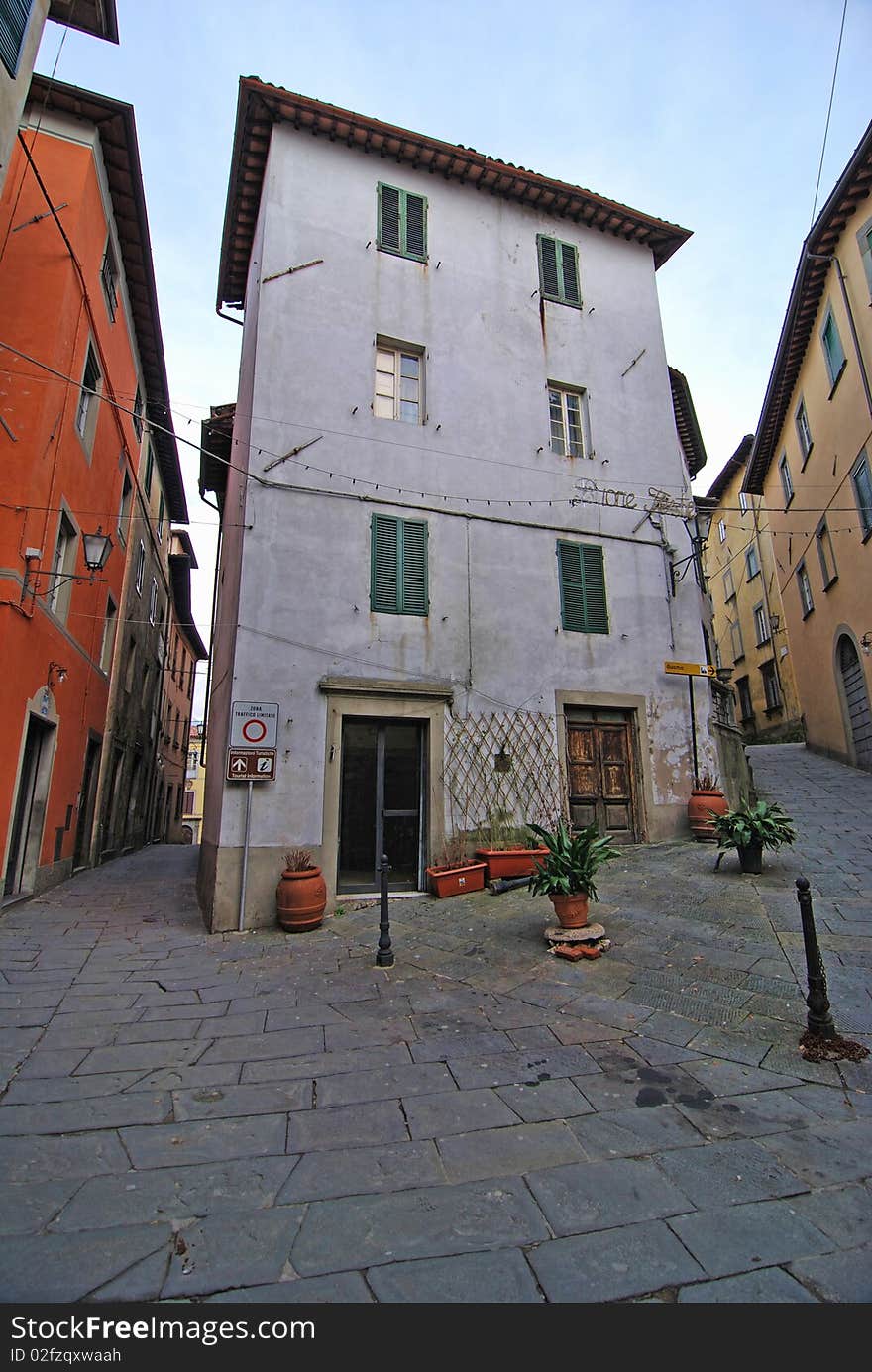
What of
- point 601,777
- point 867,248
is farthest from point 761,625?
point 601,777

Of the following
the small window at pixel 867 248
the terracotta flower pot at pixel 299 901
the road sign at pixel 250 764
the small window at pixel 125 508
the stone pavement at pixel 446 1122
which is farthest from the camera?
the small window at pixel 125 508

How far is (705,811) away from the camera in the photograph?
32.2 feet

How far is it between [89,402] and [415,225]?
6.60m

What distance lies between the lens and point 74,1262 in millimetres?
2084

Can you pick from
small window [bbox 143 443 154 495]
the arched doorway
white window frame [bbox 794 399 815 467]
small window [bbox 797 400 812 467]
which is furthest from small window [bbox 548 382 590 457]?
small window [bbox 143 443 154 495]

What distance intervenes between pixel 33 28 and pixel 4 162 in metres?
2.13

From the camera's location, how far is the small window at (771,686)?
2343cm

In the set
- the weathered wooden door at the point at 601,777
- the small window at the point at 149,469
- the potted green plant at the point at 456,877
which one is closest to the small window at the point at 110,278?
the small window at the point at 149,469

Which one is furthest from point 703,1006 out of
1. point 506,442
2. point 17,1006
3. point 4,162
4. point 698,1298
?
point 4,162

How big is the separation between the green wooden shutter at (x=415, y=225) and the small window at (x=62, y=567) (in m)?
7.50

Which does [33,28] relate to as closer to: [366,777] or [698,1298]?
[366,777]

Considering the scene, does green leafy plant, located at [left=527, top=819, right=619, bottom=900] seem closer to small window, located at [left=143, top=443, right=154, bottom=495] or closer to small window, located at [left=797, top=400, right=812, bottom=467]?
small window, located at [left=143, top=443, right=154, bottom=495]

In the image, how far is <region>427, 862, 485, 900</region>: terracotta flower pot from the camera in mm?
8352

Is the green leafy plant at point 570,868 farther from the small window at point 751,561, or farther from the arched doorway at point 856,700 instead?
the small window at point 751,561
